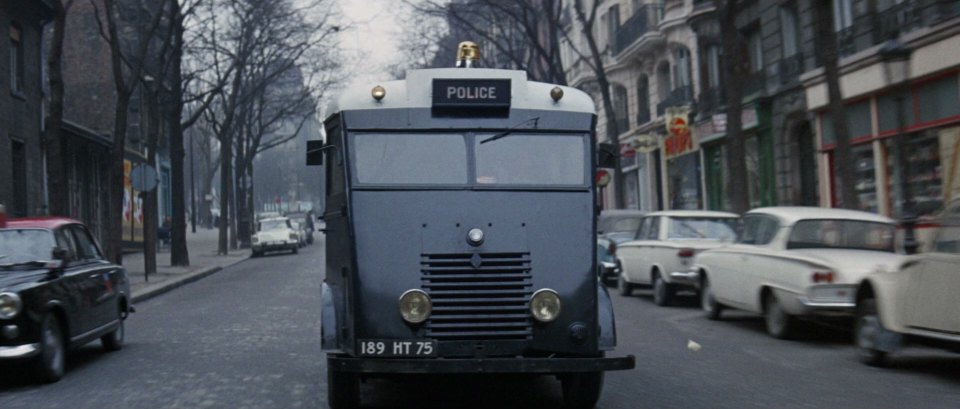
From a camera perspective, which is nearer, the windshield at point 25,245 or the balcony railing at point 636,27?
the windshield at point 25,245

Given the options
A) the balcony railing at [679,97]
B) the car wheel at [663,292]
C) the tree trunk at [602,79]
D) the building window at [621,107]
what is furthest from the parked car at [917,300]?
the building window at [621,107]

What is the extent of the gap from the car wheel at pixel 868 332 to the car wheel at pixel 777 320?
1.79 metres

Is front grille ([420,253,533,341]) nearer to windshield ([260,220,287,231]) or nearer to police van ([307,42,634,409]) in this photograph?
police van ([307,42,634,409])

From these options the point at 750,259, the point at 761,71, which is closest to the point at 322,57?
the point at 761,71

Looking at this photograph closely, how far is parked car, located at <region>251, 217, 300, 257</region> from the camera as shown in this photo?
44094 mm

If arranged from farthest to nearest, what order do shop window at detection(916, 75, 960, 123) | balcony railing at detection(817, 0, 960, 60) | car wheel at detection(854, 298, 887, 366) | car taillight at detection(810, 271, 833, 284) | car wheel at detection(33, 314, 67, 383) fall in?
shop window at detection(916, 75, 960, 123), balcony railing at detection(817, 0, 960, 60), car taillight at detection(810, 271, 833, 284), car wheel at detection(854, 298, 887, 366), car wheel at detection(33, 314, 67, 383)

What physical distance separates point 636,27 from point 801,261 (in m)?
30.0

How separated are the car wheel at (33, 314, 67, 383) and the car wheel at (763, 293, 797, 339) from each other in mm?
7618

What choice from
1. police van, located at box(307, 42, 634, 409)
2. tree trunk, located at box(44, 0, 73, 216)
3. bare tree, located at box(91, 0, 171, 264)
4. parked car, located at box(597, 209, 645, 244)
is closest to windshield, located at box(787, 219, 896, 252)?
police van, located at box(307, 42, 634, 409)

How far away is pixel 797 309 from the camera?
1206 cm

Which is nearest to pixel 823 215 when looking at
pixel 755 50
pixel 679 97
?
pixel 755 50

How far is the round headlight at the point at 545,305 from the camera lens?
7680 millimetres

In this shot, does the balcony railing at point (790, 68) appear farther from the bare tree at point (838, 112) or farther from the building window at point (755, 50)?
the bare tree at point (838, 112)

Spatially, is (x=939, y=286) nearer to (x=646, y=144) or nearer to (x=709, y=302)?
(x=709, y=302)
